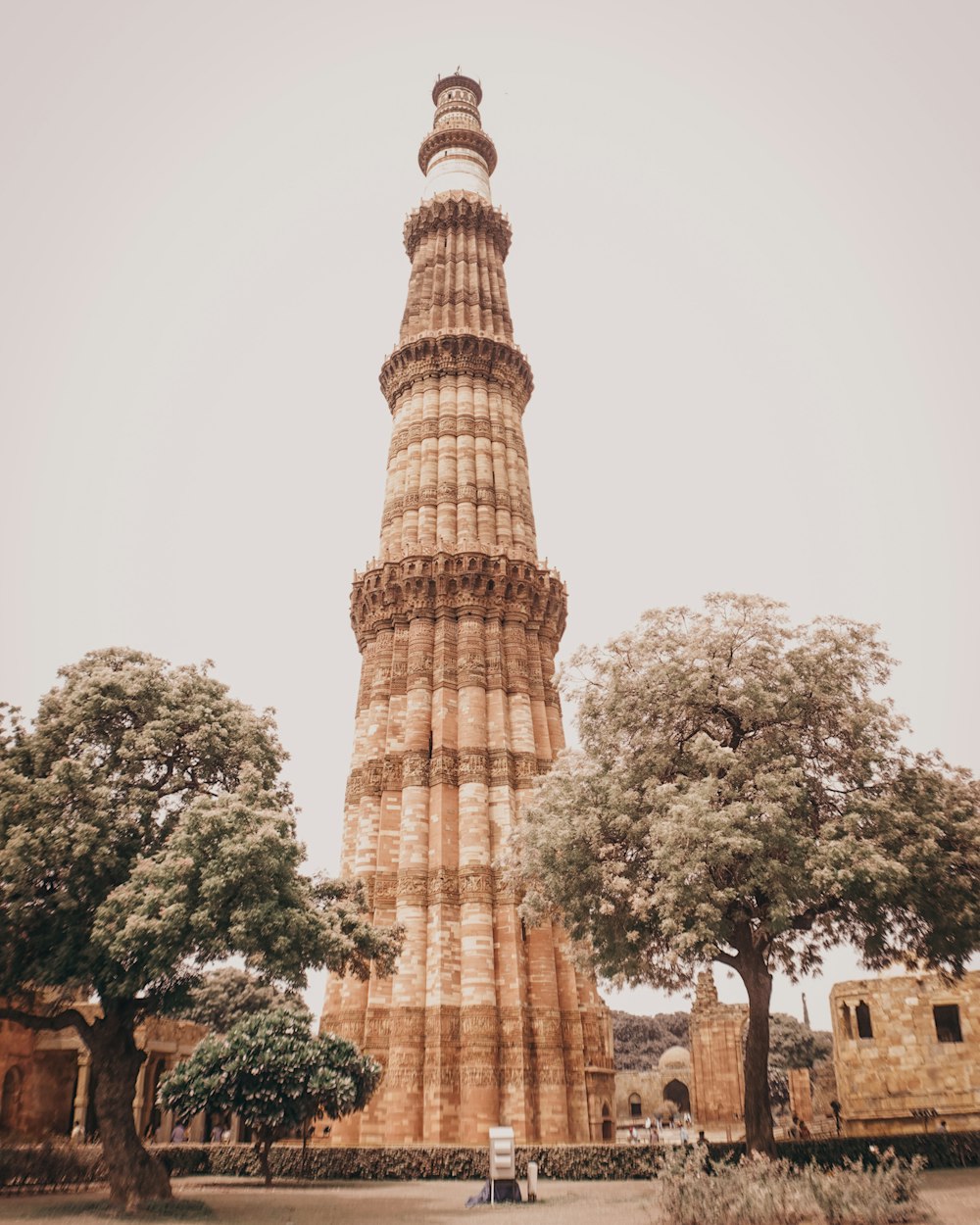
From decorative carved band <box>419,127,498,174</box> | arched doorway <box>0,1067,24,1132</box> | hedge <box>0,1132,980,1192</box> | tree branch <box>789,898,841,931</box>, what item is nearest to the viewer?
tree branch <box>789,898,841,931</box>

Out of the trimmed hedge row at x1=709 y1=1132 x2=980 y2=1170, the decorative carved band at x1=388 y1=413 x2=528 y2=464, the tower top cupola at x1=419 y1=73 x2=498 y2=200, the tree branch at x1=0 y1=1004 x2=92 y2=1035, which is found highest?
the tower top cupola at x1=419 y1=73 x2=498 y2=200

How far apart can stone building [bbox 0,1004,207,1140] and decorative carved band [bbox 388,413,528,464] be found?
22768mm

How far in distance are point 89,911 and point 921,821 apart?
50.5 ft

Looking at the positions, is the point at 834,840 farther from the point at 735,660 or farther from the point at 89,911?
the point at 89,911

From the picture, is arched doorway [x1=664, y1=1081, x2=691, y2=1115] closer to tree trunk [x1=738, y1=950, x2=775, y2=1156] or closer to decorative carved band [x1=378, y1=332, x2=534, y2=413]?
decorative carved band [x1=378, y1=332, x2=534, y2=413]

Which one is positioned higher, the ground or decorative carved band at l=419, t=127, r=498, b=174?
decorative carved band at l=419, t=127, r=498, b=174

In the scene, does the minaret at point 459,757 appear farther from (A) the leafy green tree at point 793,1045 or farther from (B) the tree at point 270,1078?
(A) the leafy green tree at point 793,1045

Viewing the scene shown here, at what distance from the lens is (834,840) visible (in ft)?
57.0

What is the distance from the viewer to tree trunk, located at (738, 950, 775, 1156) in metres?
17.6

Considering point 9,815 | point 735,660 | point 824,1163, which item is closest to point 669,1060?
point 824,1163

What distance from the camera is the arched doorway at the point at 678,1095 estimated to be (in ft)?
201

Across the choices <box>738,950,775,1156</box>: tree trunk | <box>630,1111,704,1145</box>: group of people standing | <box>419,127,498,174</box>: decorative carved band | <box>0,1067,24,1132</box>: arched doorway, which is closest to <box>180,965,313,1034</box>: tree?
<box>630,1111,704,1145</box>: group of people standing

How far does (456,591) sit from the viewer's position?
32.8m

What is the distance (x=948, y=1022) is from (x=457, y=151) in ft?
147
